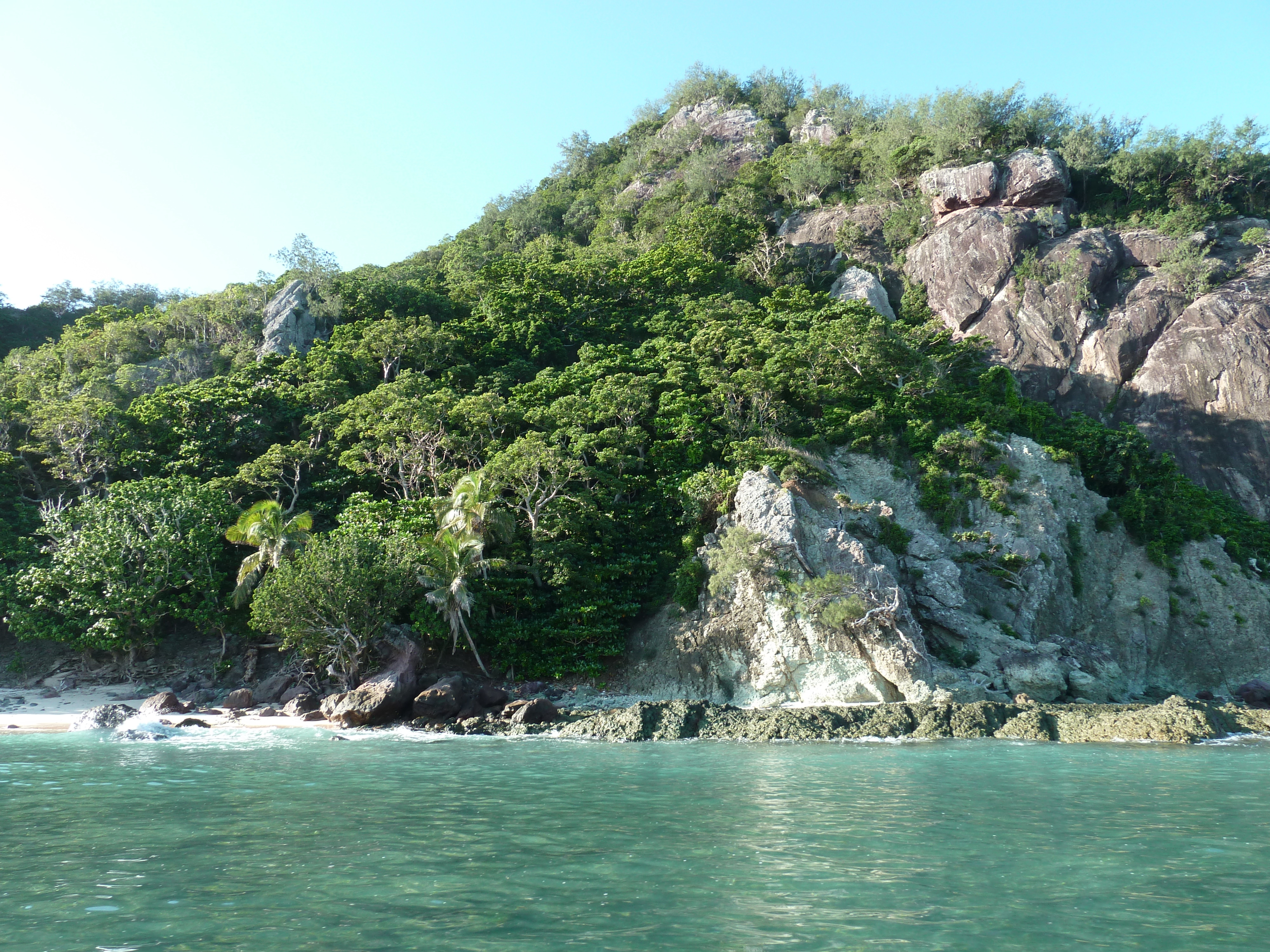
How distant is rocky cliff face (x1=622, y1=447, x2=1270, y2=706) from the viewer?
27.5 m

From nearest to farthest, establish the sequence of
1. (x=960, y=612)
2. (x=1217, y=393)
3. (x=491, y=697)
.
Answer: (x=491, y=697) → (x=960, y=612) → (x=1217, y=393)

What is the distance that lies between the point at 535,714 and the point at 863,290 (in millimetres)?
36413

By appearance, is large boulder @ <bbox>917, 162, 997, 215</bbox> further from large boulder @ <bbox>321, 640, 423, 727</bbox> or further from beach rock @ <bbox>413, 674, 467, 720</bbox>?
large boulder @ <bbox>321, 640, 423, 727</bbox>

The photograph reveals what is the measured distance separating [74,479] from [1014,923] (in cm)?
3982

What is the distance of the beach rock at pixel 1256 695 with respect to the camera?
30141 millimetres

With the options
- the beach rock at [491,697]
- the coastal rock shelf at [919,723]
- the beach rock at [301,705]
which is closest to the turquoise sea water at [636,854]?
the coastal rock shelf at [919,723]

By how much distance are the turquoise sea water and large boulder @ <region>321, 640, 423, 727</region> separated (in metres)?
6.98

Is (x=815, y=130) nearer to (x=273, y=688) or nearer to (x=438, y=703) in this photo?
(x=438, y=703)

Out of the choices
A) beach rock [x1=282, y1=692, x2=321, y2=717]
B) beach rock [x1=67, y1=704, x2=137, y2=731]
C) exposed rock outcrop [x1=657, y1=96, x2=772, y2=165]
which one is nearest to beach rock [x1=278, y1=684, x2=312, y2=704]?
beach rock [x1=282, y1=692, x2=321, y2=717]

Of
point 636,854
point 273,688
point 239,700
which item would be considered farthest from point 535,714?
point 636,854

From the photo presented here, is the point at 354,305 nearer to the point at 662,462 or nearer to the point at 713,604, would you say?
the point at 662,462

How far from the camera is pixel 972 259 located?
4953cm

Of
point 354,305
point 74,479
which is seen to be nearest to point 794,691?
point 74,479

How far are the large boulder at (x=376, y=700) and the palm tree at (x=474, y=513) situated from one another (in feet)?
16.9
